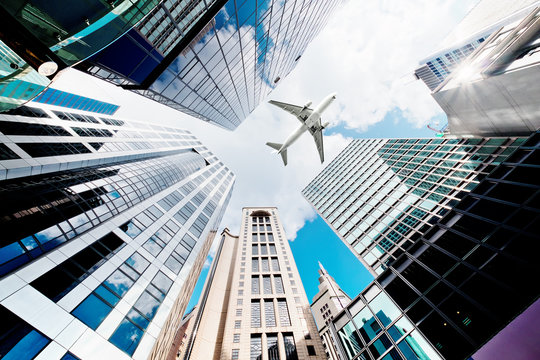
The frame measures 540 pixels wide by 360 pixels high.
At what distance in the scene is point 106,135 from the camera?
115ft

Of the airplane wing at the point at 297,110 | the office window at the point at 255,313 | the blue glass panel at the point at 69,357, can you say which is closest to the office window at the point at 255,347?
the office window at the point at 255,313

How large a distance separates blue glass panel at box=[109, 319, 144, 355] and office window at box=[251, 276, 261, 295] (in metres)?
28.0

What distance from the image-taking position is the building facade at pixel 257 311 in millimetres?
29578

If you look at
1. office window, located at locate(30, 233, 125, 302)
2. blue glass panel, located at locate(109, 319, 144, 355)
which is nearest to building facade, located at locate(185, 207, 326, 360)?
blue glass panel, located at locate(109, 319, 144, 355)

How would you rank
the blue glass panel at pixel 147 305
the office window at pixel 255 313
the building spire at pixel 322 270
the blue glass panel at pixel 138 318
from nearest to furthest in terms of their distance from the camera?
the blue glass panel at pixel 138 318 → the blue glass panel at pixel 147 305 → the office window at pixel 255 313 → the building spire at pixel 322 270

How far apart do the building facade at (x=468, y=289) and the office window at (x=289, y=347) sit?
13.5 metres

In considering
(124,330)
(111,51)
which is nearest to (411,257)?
(124,330)

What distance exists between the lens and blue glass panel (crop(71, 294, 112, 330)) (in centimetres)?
1250

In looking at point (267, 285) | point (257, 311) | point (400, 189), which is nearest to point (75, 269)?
point (257, 311)

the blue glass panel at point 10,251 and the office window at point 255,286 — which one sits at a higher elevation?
the office window at point 255,286

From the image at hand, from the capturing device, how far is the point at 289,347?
3006 centimetres

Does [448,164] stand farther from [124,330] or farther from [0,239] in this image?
[0,239]

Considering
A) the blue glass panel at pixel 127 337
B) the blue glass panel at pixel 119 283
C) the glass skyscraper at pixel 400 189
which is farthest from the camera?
the glass skyscraper at pixel 400 189

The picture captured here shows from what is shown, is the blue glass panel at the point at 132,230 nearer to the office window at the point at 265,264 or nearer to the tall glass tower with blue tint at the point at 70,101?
the tall glass tower with blue tint at the point at 70,101
